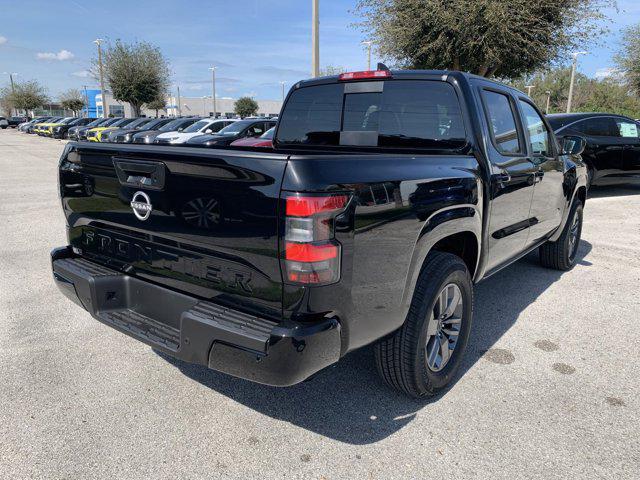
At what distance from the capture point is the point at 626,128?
9.96 metres

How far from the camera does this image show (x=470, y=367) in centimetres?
321

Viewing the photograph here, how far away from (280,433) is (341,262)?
110 cm

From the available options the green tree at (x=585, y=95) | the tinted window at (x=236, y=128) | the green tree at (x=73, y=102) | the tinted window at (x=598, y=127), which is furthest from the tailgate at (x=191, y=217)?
the green tree at (x=73, y=102)

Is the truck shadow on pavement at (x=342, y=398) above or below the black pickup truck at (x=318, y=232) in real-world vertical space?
below

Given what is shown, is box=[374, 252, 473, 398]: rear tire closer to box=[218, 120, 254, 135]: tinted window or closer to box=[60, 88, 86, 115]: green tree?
box=[218, 120, 254, 135]: tinted window

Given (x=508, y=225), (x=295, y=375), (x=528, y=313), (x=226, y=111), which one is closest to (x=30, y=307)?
(x=295, y=375)

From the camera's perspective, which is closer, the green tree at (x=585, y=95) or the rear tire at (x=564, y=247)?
the rear tire at (x=564, y=247)

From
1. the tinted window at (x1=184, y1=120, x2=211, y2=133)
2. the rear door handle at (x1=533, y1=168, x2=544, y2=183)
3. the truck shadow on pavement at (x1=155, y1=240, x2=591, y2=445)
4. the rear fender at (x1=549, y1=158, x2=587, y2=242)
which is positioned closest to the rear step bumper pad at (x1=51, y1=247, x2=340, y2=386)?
the truck shadow on pavement at (x1=155, y1=240, x2=591, y2=445)

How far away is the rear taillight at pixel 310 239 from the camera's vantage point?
6.12 ft

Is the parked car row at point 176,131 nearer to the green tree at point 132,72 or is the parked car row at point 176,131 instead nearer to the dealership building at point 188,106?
the green tree at point 132,72

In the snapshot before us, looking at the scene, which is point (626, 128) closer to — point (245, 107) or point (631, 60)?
point (631, 60)

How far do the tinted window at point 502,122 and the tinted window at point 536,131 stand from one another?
29 cm

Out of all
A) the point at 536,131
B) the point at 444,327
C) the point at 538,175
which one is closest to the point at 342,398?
the point at 444,327

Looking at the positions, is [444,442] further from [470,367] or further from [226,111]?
[226,111]
